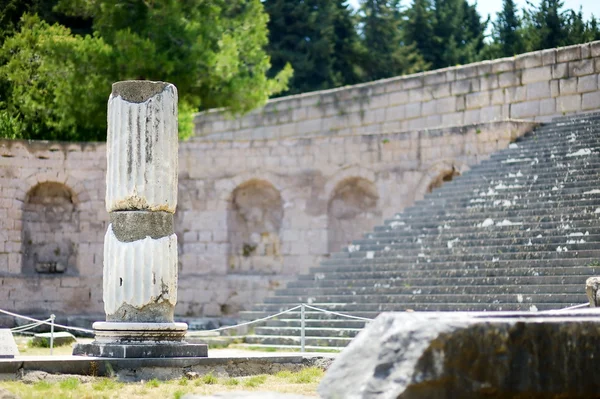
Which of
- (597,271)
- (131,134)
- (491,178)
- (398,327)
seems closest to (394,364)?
(398,327)

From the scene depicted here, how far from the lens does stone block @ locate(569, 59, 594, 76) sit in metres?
20.0

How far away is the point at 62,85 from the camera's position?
21312 millimetres

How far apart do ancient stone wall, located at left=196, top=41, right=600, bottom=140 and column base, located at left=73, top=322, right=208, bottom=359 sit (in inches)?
461

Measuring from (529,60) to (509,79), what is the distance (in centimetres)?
56

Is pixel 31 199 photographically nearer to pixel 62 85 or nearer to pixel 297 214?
pixel 62 85

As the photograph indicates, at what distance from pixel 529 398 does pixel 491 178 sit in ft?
40.7

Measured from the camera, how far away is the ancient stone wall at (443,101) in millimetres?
20297

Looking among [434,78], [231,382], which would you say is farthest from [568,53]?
[231,382]

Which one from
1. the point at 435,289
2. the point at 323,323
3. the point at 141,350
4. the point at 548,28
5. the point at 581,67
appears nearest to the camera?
the point at 141,350

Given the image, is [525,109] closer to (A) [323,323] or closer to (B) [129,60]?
(A) [323,323]

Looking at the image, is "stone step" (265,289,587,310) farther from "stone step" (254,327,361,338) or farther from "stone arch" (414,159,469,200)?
"stone arch" (414,159,469,200)

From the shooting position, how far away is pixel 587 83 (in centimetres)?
2002

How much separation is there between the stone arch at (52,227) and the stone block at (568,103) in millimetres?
9793

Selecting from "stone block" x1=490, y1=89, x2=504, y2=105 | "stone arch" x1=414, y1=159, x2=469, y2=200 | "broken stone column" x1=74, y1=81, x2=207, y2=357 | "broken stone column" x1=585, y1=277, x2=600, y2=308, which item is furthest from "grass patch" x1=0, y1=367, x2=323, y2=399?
"stone block" x1=490, y1=89, x2=504, y2=105
